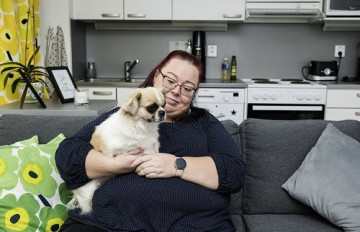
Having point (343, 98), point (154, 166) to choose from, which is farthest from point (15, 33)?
point (343, 98)

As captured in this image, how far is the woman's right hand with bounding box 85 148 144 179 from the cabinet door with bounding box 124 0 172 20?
2.50m

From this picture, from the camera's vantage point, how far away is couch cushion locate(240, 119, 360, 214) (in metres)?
1.70

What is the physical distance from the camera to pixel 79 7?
3580 millimetres

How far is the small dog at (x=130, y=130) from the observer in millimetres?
1224

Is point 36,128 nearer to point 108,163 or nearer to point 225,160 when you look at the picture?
point 108,163

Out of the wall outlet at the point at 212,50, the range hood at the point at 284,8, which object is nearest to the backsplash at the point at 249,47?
the wall outlet at the point at 212,50

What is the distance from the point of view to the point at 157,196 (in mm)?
1269

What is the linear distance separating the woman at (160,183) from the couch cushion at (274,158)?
1.07ft

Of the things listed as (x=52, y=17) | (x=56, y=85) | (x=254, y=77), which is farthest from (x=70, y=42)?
(x=254, y=77)

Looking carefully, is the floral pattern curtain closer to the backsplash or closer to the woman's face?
the backsplash

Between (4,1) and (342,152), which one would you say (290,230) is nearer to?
(342,152)

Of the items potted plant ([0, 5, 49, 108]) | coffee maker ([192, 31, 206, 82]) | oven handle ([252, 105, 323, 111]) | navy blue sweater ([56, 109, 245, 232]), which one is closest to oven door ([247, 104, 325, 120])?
oven handle ([252, 105, 323, 111])

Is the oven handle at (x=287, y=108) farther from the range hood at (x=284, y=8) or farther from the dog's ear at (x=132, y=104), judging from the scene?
the dog's ear at (x=132, y=104)

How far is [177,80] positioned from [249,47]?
8.96ft
